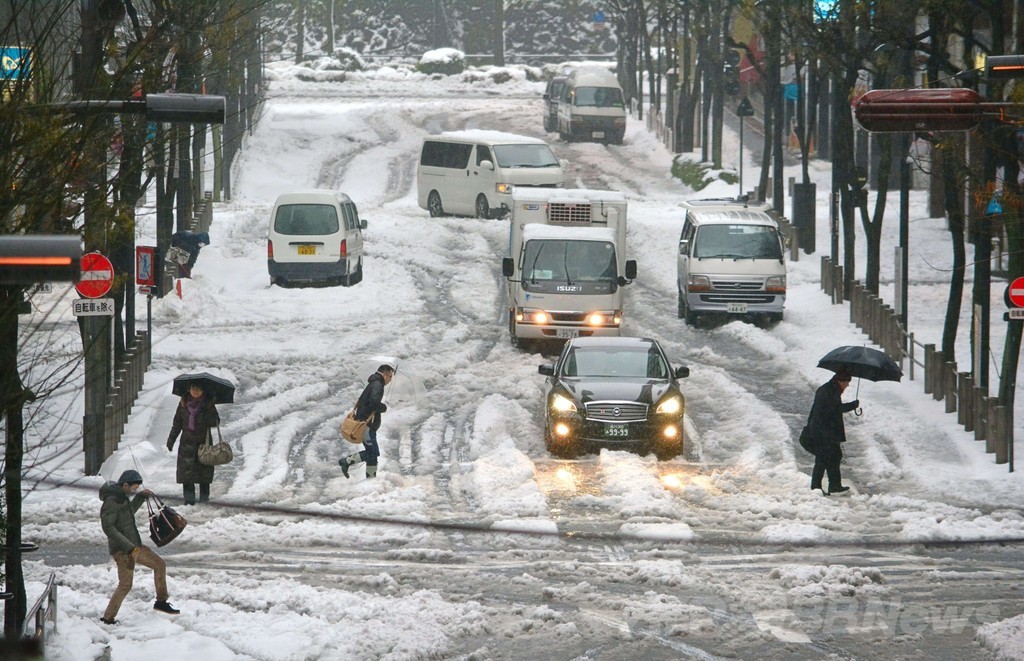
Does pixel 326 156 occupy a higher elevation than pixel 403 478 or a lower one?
higher

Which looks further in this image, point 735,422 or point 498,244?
point 498,244

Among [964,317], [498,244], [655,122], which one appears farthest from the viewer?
[655,122]

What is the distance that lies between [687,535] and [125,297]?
12.0 metres

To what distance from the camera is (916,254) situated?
110ft

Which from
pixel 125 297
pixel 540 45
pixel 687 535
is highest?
pixel 540 45

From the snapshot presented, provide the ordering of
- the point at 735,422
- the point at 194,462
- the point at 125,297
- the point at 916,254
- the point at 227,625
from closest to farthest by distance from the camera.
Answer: the point at 227,625
the point at 194,462
the point at 735,422
the point at 125,297
the point at 916,254

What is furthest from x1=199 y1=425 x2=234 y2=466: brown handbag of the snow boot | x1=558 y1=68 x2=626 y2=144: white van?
x1=558 y1=68 x2=626 y2=144: white van

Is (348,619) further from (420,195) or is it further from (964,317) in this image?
(420,195)

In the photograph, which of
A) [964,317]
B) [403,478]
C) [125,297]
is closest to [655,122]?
[964,317]

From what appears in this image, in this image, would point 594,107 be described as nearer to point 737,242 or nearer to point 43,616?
point 737,242

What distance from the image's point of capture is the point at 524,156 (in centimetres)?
3941

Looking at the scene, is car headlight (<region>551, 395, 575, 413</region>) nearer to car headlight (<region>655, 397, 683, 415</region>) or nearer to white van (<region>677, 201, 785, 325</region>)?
car headlight (<region>655, 397, 683, 415</region>)

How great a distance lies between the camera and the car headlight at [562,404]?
1842 cm

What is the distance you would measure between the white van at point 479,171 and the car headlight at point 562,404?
20.6 m
